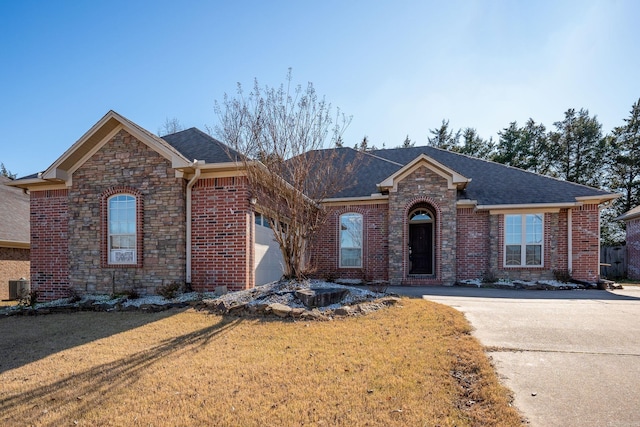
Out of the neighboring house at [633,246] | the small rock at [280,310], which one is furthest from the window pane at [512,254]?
the small rock at [280,310]

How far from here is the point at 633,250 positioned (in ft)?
59.9

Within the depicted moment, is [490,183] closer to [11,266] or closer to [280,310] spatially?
[280,310]

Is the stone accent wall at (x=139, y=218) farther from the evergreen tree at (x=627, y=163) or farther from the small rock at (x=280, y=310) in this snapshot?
the evergreen tree at (x=627, y=163)

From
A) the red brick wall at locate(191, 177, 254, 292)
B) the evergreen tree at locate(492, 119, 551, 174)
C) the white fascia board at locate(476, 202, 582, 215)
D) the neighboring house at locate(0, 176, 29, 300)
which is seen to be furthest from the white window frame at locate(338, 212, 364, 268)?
the evergreen tree at locate(492, 119, 551, 174)

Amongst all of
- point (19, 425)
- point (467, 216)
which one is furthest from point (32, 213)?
point (467, 216)

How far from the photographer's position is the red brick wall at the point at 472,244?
43.9 feet

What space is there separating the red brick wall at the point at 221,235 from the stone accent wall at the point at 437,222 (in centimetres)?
613

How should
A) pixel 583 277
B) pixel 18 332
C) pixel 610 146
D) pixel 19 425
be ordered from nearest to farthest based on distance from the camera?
pixel 19 425 → pixel 18 332 → pixel 583 277 → pixel 610 146

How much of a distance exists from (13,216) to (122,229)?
9.64 metres

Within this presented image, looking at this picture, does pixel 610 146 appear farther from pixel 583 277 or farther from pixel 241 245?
pixel 241 245

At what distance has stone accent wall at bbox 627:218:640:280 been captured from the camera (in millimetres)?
17844

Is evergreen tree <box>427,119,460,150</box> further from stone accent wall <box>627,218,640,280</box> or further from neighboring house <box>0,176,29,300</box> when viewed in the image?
neighboring house <box>0,176,29,300</box>

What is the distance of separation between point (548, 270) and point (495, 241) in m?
Result: 2.19

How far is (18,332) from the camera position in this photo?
6875mm
